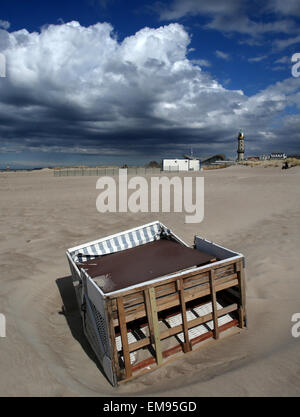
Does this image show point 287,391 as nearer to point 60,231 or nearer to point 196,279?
point 196,279

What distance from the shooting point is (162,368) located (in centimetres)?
371

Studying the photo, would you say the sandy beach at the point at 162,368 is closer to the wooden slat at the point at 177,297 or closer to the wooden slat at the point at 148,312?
the wooden slat at the point at 148,312

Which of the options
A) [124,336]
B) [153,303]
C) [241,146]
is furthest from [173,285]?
[241,146]

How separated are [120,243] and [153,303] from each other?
2.78 m

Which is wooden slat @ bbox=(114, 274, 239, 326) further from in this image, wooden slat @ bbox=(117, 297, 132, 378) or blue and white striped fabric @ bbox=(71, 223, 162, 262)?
blue and white striped fabric @ bbox=(71, 223, 162, 262)

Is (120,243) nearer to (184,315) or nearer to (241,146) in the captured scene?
(184,315)

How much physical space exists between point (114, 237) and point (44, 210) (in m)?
9.66

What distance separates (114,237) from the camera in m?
6.24

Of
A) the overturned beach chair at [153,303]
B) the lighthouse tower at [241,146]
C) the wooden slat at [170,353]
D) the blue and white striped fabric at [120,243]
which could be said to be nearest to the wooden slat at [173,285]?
the overturned beach chair at [153,303]

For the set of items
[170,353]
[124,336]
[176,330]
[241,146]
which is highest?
[241,146]

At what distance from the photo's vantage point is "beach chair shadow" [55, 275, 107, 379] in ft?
14.2

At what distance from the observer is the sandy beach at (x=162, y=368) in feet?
10.6
